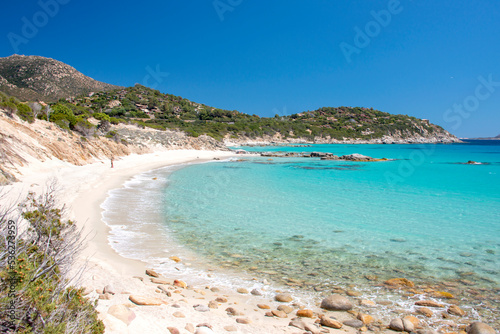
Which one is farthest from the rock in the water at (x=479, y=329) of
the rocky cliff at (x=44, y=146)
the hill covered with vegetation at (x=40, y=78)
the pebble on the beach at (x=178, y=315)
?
the hill covered with vegetation at (x=40, y=78)

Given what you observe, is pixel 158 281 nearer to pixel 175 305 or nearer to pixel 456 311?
pixel 175 305

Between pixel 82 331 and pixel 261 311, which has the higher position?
pixel 82 331

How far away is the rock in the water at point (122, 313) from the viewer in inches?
143

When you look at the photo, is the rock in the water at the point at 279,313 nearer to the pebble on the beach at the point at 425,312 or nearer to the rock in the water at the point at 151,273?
the pebble on the beach at the point at 425,312

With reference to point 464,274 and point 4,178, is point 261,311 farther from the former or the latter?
point 4,178

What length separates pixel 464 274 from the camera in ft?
21.5

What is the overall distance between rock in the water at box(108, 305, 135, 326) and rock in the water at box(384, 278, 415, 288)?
15.9 feet

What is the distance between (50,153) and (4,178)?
829 centimetres

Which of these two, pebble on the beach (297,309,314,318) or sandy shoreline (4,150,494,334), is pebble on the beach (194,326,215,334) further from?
pebble on the beach (297,309,314,318)

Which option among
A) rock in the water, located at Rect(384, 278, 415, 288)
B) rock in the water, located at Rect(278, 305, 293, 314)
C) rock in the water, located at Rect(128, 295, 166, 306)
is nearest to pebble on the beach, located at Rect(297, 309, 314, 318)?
rock in the water, located at Rect(278, 305, 293, 314)

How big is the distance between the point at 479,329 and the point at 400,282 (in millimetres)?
1794

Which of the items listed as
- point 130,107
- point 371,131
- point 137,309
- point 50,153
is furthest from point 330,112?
point 137,309

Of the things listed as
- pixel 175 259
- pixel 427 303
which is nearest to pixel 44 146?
pixel 175 259

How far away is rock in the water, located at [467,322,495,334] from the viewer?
14.0 ft
